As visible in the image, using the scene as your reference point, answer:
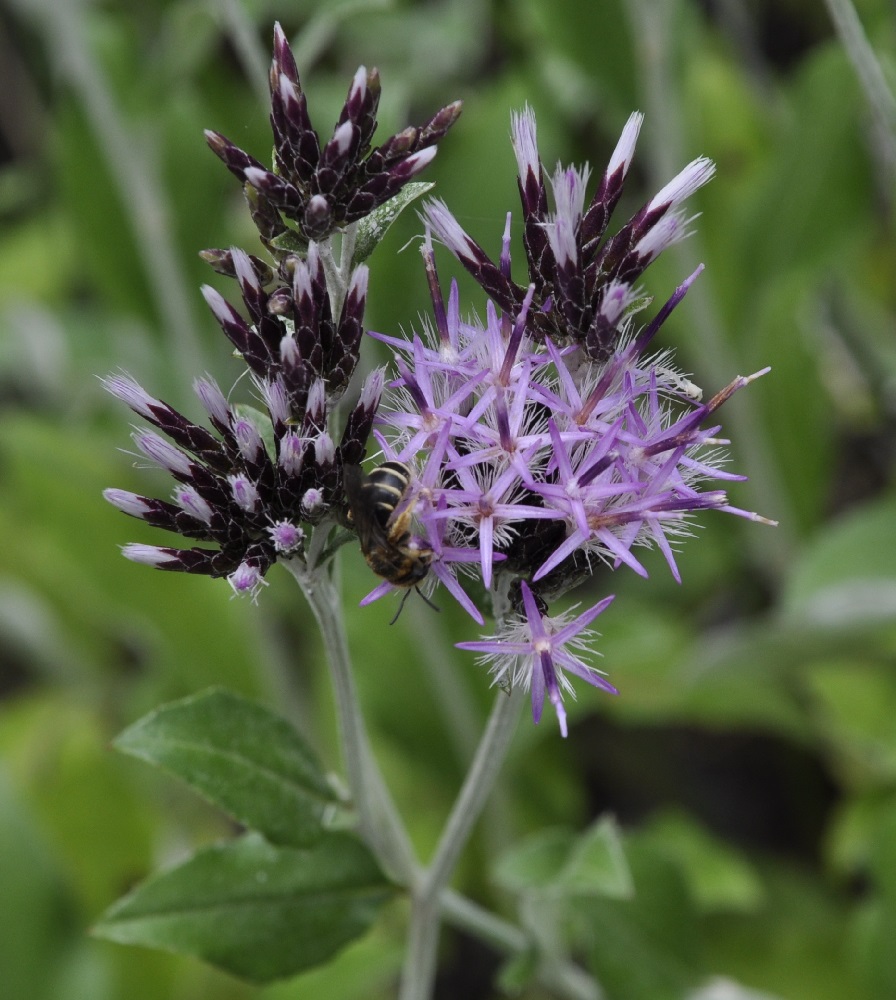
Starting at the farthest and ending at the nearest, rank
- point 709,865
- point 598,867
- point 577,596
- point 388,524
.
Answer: point 577,596, point 709,865, point 598,867, point 388,524

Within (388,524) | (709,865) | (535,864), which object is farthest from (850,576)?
(388,524)

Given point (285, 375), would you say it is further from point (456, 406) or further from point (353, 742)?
point (353, 742)

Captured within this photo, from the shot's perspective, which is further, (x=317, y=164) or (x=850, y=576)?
(x=850, y=576)

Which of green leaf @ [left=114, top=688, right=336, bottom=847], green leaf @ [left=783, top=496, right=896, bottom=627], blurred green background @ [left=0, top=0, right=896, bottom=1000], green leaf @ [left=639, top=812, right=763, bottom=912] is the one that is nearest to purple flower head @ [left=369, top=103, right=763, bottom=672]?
green leaf @ [left=114, top=688, right=336, bottom=847]

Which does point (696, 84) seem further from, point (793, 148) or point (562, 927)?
point (562, 927)

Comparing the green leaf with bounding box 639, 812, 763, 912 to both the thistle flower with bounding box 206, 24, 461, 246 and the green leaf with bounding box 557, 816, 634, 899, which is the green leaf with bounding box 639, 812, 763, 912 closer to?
the green leaf with bounding box 557, 816, 634, 899

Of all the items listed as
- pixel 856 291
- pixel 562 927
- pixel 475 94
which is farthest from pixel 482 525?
pixel 475 94

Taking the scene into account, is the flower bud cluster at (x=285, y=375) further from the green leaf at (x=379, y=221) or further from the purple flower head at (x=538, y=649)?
the purple flower head at (x=538, y=649)
